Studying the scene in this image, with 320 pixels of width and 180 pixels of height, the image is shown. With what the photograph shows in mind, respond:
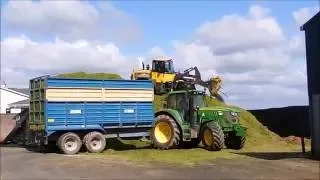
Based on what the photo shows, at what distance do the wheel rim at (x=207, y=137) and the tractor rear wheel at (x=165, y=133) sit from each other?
3.96ft

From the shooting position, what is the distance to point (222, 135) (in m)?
22.7

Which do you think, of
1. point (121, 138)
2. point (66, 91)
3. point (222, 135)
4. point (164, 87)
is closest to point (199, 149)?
point (222, 135)

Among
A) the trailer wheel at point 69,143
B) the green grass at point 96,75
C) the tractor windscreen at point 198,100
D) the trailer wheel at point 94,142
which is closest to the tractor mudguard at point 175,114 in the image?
the tractor windscreen at point 198,100

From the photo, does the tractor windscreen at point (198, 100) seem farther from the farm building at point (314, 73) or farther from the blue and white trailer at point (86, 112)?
the farm building at point (314, 73)

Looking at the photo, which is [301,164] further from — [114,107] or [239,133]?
[114,107]

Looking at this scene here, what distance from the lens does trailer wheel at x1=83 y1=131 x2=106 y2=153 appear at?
23.1m

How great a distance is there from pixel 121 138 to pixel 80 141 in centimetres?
244

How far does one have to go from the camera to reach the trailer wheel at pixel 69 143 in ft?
73.9

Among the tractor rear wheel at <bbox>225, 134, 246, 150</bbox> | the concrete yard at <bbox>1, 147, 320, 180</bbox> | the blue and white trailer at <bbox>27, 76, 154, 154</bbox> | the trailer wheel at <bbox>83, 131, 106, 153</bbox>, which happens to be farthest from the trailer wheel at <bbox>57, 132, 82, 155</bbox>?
the tractor rear wheel at <bbox>225, 134, 246, 150</bbox>

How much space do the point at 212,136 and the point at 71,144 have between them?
605cm

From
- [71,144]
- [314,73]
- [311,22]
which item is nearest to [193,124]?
[71,144]

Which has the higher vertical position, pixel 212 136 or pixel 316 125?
pixel 316 125

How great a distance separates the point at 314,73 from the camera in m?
20.4

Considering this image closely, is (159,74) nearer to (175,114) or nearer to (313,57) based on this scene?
(175,114)
